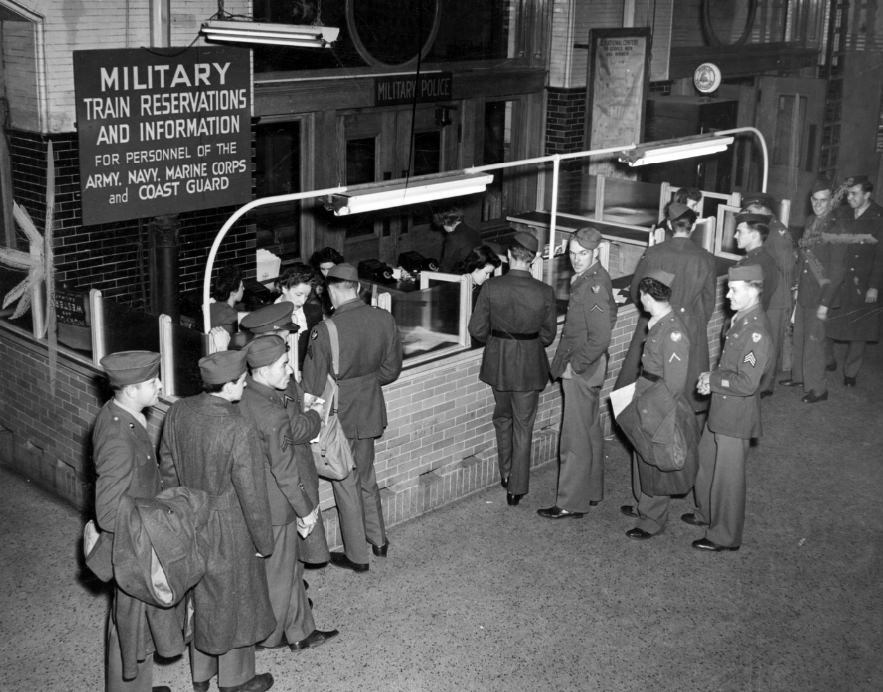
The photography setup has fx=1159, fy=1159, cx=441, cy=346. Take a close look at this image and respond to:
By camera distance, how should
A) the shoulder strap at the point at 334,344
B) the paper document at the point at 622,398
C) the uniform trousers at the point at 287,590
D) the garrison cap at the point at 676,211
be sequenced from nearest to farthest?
the uniform trousers at the point at 287,590, the shoulder strap at the point at 334,344, the paper document at the point at 622,398, the garrison cap at the point at 676,211

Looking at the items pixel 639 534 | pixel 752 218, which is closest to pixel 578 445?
pixel 639 534

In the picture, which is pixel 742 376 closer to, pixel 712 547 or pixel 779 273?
pixel 712 547

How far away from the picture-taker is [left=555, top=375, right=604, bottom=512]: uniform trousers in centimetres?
795

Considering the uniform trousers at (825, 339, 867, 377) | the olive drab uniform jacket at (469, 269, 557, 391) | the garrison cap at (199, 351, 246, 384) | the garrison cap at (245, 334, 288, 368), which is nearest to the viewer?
the garrison cap at (199, 351, 246, 384)

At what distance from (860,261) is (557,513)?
4150mm

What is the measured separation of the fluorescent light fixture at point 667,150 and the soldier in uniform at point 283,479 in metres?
3.89

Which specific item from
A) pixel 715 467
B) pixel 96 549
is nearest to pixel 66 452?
pixel 96 549

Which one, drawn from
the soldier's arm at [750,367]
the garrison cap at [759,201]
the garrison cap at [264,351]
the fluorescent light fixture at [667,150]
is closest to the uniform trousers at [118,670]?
the garrison cap at [264,351]

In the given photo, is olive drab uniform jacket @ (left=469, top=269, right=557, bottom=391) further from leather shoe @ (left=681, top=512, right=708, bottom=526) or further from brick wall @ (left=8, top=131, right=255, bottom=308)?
brick wall @ (left=8, top=131, right=255, bottom=308)

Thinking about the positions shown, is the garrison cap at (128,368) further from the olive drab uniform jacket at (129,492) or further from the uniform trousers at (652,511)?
the uniform trousers at (652,511)

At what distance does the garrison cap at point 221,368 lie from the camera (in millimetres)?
5551

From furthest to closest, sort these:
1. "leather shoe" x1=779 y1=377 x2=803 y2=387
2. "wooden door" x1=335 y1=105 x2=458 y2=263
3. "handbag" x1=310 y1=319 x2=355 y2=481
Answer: "wooden door" x1=335 y1=105 x2=458 y2=263 < "leather shoe" x1=779 y1=377 x2=803 y2=387 < "handbag" x1=310 y1=319 x2=355 y2=481

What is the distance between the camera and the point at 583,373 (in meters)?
7.88

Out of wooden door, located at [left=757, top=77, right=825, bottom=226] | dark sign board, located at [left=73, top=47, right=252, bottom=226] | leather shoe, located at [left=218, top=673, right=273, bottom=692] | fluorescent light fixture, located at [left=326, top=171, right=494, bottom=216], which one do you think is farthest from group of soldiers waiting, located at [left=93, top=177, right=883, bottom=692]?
wooden door, located at [left=757, top=77, right=825, bottom=226]
